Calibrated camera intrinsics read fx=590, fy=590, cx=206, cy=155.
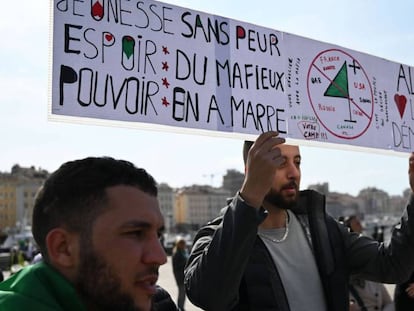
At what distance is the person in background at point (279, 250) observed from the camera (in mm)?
2061

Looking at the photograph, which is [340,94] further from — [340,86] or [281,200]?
[281,200]

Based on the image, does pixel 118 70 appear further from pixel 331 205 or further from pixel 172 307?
pixel 331 205

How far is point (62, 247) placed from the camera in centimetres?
153

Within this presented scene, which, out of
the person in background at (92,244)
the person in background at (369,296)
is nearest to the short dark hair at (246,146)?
the person in background at (92,244)

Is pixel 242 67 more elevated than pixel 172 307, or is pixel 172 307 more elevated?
pixel 242 67

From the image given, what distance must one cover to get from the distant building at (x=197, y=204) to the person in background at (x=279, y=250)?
435 feet

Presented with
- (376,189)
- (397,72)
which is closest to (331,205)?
(376,189)

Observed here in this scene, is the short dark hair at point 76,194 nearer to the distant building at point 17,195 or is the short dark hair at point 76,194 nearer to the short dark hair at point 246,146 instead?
the short dark hair at point 246,146

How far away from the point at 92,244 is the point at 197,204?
139223 mm

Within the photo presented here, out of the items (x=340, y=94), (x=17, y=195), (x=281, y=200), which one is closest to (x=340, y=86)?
(x=340, y=94)

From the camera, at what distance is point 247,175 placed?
6.95 feet

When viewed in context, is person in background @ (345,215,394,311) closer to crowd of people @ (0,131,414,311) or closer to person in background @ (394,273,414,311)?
person in background @ (394,273,414,311)

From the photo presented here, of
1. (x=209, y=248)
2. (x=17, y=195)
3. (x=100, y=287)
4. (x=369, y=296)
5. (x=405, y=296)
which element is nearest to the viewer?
(x=100, y=287)

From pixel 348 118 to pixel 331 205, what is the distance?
132881 millimetres
